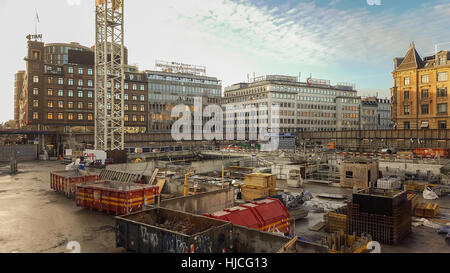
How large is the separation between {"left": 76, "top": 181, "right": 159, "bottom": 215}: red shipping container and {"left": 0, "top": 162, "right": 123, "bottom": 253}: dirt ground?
60cm

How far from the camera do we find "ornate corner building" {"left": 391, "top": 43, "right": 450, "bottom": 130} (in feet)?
188

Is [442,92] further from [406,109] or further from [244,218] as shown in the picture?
[244,218]

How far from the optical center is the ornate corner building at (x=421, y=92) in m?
57.4

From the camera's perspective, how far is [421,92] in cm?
6019

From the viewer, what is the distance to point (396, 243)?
1480 cm

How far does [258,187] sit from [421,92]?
53.5 meters

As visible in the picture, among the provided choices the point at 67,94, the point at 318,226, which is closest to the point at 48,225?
the point at 318,226

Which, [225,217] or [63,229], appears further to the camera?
[63,229]

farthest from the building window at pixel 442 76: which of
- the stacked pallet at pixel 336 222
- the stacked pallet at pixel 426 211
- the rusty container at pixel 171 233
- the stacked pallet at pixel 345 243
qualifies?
the rusty container at pixel 171 233

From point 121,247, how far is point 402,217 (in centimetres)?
1416

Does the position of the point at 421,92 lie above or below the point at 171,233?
above

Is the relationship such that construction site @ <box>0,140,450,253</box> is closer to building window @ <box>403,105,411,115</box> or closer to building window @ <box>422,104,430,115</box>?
building window @ <box>422,104,430,115</box>

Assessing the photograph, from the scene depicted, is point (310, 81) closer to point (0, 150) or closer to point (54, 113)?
point (54, 113)
